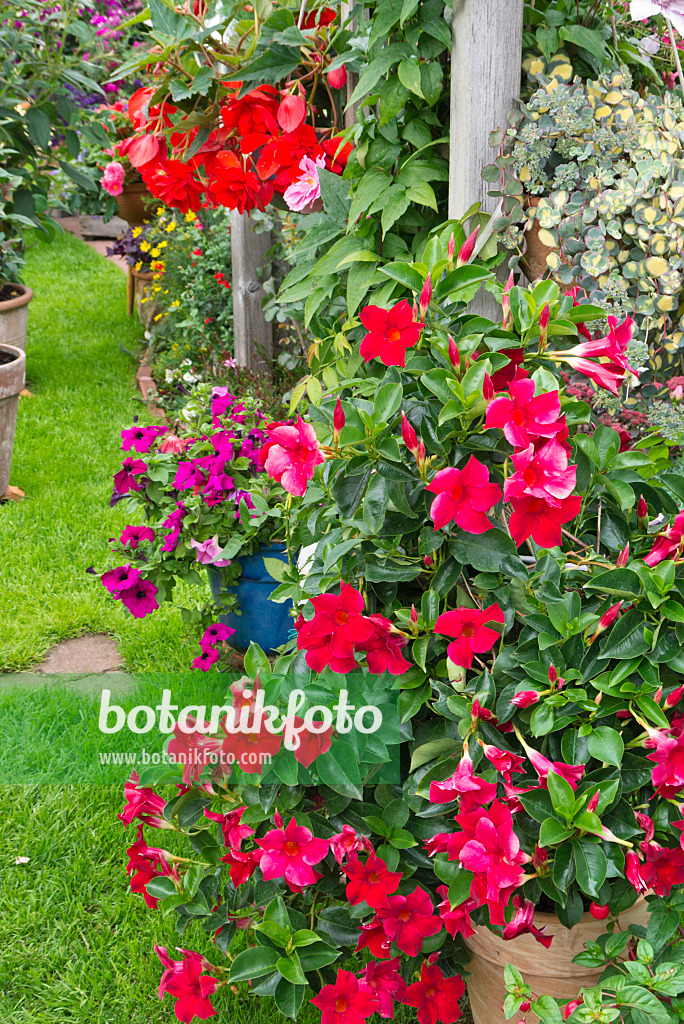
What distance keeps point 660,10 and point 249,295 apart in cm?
224

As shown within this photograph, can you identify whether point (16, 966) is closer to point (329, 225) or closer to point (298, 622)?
point (298, 622)

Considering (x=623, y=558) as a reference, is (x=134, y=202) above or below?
below

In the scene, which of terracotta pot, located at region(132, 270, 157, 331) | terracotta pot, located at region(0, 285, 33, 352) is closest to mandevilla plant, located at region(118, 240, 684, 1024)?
terracotta pot, located at region(0, 285, 33, 352)

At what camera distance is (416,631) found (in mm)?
1055

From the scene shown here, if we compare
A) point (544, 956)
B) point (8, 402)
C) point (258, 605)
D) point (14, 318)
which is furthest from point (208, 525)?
point (14, 318)

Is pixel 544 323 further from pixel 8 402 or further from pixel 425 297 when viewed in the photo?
pixel 8 402

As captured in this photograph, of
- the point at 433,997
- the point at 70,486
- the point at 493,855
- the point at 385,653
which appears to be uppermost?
the point at 385,653

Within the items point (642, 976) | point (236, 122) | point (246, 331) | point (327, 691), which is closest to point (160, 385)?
point (246, 331)

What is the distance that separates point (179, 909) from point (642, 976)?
0.67 metres

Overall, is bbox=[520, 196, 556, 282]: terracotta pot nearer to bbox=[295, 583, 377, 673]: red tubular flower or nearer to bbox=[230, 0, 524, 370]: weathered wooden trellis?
bbox=[230, 0, 524, 370]: weathered wooden trellis

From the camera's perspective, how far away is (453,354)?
1.01 metres

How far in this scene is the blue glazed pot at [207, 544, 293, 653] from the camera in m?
2.04

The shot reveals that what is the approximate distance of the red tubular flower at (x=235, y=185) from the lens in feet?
5.80

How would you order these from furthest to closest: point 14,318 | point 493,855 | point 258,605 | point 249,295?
1. point 14,318
2. point 249,295
3. point 258,605
4. point 493,855
